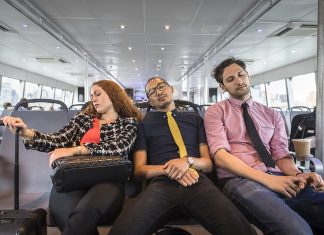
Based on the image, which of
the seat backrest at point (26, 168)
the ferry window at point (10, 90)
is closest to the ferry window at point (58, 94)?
the ferry window at point (10, 90)

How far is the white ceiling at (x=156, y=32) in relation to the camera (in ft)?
16.8

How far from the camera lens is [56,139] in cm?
179

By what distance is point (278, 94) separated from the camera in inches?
550

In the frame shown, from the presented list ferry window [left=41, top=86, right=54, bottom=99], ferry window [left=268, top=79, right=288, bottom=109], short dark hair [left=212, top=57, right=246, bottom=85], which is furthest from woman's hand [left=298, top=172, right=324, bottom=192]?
ferry window [left=41, top=86, right=54, bottom=99]

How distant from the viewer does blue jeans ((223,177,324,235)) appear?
118 cm

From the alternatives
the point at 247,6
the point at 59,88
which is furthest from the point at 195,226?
the point at 59,88

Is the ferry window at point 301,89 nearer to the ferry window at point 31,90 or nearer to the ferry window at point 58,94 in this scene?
the ferry window at point 31,90

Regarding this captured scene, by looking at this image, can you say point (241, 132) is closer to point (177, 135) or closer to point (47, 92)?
point (177, 135)

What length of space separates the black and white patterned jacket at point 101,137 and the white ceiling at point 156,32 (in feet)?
11.9

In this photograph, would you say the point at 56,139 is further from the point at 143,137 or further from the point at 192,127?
the point at 192,127

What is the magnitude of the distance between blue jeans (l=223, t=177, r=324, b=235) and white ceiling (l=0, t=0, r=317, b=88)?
420 cm

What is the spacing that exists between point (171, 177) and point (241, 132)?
1.90 feet

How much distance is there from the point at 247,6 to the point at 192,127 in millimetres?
4166

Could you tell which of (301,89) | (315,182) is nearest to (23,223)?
(315,182)
